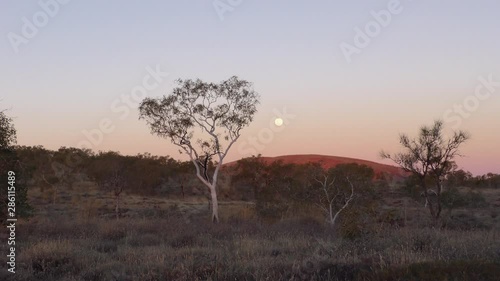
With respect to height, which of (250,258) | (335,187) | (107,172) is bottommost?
(250,258)

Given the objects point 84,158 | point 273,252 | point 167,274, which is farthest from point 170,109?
point 84,158

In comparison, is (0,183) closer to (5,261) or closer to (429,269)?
(5,261)

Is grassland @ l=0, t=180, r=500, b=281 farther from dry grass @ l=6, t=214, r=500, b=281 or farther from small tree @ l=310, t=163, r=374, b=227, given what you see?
small tree @ l=310, t=163, r=374, b=227

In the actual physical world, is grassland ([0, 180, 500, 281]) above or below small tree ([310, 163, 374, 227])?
below

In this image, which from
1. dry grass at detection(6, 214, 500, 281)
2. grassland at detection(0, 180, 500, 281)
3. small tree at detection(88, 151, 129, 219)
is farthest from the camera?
small tree at detection(88, 151, 129, 219)

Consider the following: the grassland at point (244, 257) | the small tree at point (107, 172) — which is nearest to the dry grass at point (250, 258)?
the grassland at point (244, 257)

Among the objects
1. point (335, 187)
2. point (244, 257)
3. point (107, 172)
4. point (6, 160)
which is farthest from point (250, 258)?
point (107, 172)

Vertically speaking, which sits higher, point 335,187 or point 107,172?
point 107,172

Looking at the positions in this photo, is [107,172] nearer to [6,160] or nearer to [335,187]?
[335,187]

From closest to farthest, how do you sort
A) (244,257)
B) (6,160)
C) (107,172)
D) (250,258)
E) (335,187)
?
(244,257) → (250,258) → (6,160) → (335,187) → (107,172)

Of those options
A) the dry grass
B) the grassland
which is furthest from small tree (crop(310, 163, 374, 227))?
the dry grass

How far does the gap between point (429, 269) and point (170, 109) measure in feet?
81.6

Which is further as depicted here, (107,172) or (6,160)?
(107,172)

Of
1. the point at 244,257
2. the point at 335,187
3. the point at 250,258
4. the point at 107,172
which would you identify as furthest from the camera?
the point at 107,172
